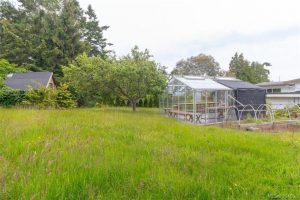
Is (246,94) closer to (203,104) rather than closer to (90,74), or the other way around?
(203,104)

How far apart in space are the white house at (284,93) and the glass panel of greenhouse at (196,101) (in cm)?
1079

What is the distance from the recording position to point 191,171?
344cm

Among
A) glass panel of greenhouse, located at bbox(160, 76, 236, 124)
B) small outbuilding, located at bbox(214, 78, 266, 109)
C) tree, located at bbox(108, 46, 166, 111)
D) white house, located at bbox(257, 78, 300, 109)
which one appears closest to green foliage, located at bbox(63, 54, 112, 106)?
tree, located at bbox(108, 46, 166, 111)

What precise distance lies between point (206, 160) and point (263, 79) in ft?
159

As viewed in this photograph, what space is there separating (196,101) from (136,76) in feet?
13.8

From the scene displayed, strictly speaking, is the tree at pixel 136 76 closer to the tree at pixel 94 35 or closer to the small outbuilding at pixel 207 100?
the small outbuilding at pixel 207 100

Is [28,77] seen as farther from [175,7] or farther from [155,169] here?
[155,169]

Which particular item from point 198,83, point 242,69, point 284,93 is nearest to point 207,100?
point 198,83

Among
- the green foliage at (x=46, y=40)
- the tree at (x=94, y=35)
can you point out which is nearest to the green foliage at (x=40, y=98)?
the green foliage at (x=46, y=40)

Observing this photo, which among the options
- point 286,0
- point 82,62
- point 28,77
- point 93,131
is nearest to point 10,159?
point 93,131

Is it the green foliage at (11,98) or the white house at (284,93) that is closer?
the green foliage at (11,98)

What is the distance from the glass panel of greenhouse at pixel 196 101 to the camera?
13859 mm

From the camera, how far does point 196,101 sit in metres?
14.8

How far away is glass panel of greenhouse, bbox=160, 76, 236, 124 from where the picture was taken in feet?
45.5
